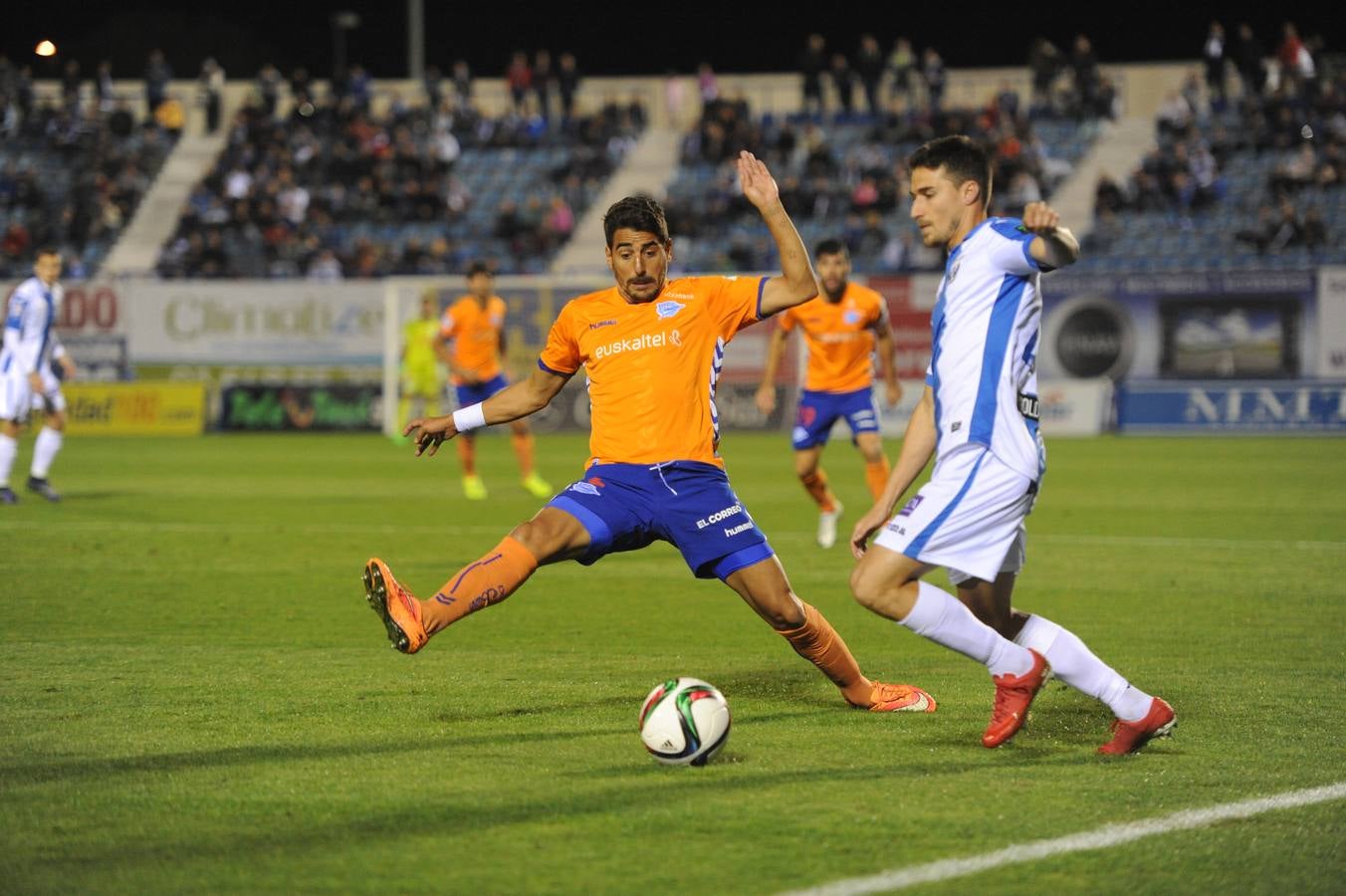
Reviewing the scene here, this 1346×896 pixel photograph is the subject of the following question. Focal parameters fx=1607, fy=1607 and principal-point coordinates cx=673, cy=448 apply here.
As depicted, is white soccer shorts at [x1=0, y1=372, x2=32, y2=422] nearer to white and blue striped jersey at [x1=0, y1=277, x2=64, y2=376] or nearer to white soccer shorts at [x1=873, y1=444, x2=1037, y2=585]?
white and blue striped jersey at [x1=0, y1=277, x2=64, y2=376]

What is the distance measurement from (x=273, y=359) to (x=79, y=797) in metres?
29.9

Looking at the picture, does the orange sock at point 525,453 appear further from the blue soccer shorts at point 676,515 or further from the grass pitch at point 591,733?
the blue soccer shorts at point 676,515

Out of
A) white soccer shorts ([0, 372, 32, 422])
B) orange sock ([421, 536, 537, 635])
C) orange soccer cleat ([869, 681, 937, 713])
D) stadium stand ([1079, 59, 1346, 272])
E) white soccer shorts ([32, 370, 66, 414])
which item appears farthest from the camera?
stadium stand ([1079, 59, 1346, 272])

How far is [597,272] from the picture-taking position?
35656mm

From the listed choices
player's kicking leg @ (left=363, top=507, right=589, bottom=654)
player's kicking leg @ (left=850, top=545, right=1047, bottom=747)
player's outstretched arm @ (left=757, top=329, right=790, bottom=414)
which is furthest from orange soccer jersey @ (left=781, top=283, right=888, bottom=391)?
player's kicking leg @ (left=850, top=545, right=1047, bottom=747)

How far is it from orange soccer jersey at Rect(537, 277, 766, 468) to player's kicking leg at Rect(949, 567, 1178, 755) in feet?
4.29

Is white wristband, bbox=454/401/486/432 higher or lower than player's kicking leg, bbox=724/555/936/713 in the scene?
higher

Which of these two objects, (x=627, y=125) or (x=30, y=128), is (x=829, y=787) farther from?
(x=30, y=128)

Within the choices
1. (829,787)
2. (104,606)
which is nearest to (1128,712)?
(829,787)

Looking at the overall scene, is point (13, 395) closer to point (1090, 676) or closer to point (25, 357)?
point (25, 357)

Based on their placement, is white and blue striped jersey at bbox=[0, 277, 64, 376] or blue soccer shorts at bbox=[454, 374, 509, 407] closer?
white and blue striped jersey at bbox=[0, 277, 64, 376]

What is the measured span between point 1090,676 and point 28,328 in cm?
1459

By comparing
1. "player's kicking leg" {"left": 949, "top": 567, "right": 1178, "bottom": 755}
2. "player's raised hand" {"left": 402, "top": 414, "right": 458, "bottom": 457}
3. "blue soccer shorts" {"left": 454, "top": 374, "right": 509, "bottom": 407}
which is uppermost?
"player's raised hand" {"left": 402, "top": 414, "right": 458, "bottom": 457}

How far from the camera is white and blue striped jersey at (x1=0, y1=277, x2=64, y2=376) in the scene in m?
17.4
